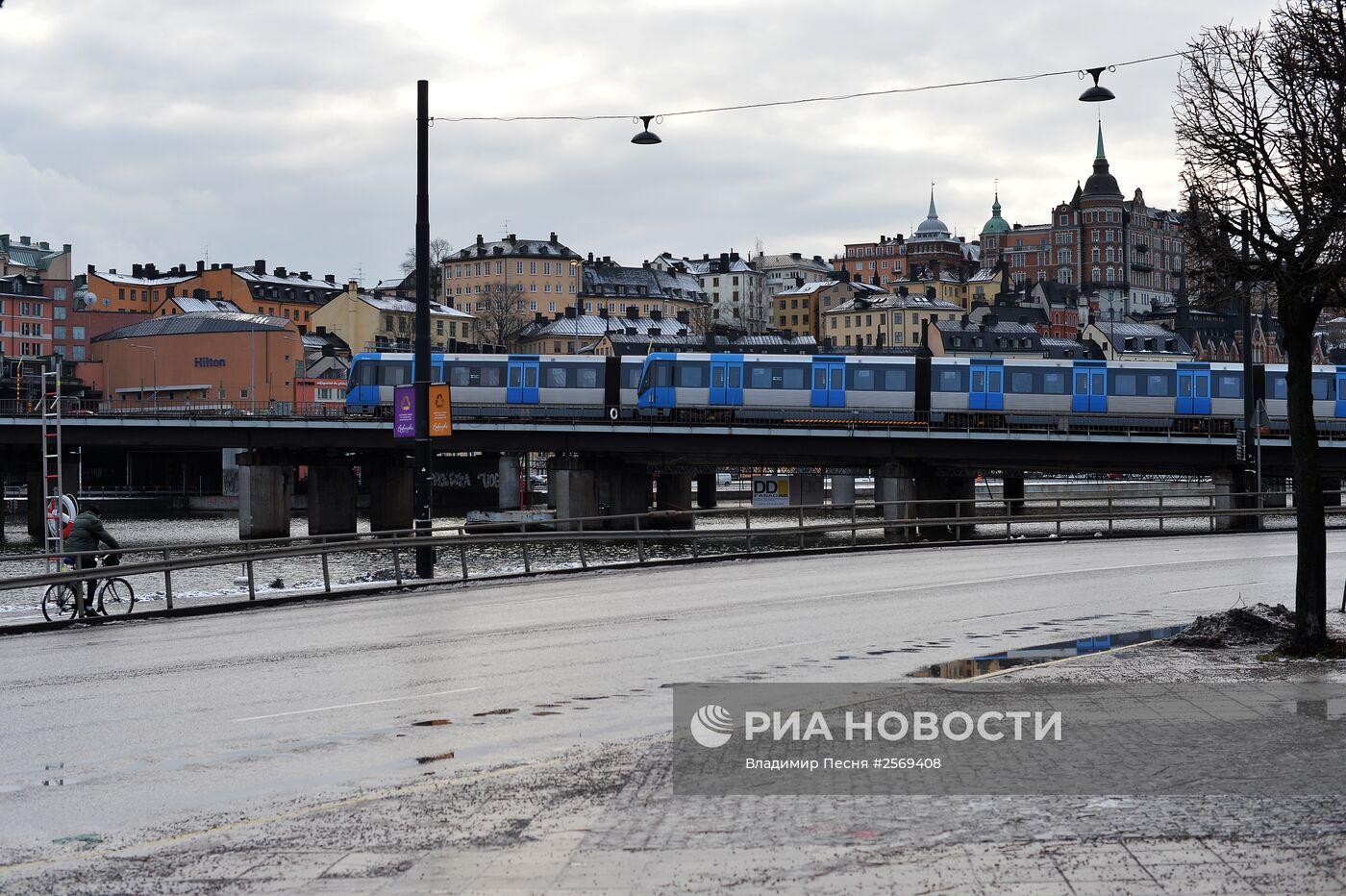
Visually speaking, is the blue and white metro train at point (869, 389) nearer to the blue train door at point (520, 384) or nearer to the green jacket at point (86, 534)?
the blue train door at point (520, 384)

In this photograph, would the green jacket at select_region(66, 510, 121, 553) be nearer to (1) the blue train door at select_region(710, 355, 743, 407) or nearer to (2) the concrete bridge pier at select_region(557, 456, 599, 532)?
(1) the blue train door at select_region(710, 355, 743, 407)

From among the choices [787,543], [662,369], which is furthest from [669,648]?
[662,369]

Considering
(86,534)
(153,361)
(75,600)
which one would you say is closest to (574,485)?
(86,534)

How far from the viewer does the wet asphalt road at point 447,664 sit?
410 inches

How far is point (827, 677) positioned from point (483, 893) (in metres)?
7.96

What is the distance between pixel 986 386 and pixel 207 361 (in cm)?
8789

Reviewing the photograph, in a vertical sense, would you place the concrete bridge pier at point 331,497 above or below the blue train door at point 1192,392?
below

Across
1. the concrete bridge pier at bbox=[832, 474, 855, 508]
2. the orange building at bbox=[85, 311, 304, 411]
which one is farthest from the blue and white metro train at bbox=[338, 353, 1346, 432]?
the orange building at bbox=[85, 311, 304, 411]

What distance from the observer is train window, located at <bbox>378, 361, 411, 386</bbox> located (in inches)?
3019

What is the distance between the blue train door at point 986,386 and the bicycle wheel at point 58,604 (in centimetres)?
4968

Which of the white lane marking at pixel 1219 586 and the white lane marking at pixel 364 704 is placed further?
the white lane marking at pixel 1219 586

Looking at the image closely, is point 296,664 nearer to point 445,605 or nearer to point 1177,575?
point 445,605

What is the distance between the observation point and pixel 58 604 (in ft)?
79.4

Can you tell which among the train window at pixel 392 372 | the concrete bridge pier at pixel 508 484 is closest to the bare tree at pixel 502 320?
the concrete bridge pier at pixel 508 484
